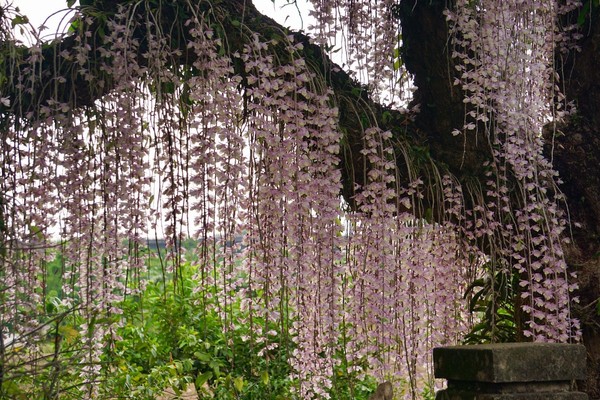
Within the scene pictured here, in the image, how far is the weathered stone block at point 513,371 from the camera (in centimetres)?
251

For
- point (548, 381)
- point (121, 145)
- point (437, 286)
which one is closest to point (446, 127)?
point (437, 286)

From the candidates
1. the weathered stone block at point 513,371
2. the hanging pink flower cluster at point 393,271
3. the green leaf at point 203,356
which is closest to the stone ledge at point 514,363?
the weathered stone block at point 513,371

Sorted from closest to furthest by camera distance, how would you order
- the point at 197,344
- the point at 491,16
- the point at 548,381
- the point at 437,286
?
the point at 548,381 → the point at 491,16 → the point at 437,286 → the point at 197,344

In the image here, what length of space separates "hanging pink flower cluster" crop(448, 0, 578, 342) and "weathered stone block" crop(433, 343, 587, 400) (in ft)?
4.65

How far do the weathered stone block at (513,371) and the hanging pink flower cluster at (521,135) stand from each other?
1.42 metres

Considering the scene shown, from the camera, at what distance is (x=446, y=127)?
4.34 metres

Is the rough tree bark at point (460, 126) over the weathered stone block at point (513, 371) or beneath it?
over

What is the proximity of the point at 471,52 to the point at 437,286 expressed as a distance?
1222 mm

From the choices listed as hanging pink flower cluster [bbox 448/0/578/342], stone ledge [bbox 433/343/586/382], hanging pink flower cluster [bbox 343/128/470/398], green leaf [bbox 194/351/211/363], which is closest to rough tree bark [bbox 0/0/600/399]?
hanging pink flower cluster [bbox 448/0/578/342]

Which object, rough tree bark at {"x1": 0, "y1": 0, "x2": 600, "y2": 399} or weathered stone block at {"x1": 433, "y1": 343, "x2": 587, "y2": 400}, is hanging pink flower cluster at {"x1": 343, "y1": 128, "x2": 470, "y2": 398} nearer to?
rough tree bark at {"x1": 0, "y1": 0, "x2": 600, "y2": 399}

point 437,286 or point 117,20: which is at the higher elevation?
point 117,20

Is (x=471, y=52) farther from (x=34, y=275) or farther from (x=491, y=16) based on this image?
(x=34, y=275)

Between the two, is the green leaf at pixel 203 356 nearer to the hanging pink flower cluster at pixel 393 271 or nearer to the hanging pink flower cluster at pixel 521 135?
the hanging pink flower cluster at pixel 393 271

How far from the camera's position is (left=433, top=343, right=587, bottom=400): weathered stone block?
2.51 metres
